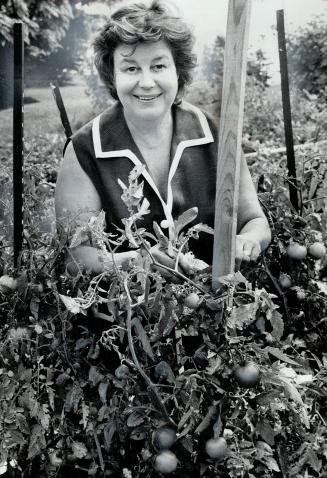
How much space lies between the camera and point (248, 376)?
1.36 meters

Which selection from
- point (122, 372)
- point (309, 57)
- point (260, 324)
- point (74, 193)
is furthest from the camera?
point (309, 57)

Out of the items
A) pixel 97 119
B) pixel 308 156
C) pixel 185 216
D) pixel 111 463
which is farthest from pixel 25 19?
pixel 111 463

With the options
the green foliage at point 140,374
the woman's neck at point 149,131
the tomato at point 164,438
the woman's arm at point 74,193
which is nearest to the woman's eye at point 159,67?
the woman's neck at point 149,131

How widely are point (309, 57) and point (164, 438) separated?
6.39m

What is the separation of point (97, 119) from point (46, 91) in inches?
75.2

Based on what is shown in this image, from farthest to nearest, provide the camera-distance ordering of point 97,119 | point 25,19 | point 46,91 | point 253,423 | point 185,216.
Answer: point 46,91 → point 25,19 → point 97,119 → point 253,423 → point 185,216

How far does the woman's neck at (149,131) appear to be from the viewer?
1826 mm

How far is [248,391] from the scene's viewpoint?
1.48m

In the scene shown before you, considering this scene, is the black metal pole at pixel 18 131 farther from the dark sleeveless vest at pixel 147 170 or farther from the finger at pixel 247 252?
the finger at pixel 247 252

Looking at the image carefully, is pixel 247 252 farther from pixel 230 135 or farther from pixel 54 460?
pixel 54 460

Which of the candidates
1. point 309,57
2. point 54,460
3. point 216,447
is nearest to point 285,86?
point 216,447

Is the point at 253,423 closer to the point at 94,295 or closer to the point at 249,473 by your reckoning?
the point at 249,473

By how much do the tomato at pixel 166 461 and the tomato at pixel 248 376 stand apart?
24 cm

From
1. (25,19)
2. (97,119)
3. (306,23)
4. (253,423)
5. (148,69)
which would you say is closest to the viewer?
(253,423)
